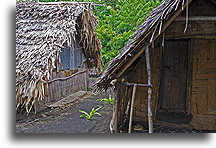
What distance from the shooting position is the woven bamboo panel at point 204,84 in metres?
3.79

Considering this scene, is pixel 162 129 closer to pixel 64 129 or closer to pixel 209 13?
pixel 64 129

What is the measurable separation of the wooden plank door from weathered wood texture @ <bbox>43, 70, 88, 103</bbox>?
2532 millimetres

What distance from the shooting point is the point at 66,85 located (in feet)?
20.7

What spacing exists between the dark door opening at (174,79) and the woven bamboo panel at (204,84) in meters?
0.43

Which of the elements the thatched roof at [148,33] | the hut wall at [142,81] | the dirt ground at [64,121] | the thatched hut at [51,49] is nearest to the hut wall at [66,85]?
the thatched hut at [51,49]

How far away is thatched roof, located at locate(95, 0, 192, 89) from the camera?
115 inches

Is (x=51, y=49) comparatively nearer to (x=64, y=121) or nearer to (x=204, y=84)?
(x=64, y=121)

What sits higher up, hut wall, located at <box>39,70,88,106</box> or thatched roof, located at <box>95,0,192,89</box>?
thatched roof, located at <box>95,0,192,89</box>

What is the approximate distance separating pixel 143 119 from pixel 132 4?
4.29 m

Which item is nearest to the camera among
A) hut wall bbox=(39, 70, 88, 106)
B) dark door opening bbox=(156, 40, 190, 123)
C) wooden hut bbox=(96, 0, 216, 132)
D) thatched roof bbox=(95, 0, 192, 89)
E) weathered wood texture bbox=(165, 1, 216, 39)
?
thatched roof bbox=(95, 0, 192, 89)

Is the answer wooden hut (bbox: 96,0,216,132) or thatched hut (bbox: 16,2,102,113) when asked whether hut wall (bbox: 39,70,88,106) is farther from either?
wooden hut (bbox: 96,0,216,132)

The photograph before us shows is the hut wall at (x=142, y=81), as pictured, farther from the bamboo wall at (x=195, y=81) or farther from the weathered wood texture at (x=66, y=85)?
the weathered wood texture at (x=66, y=85)

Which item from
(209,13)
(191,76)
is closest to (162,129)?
(191,76)

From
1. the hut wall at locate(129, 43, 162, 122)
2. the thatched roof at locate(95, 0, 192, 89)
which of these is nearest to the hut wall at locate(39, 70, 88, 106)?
the hut wall at locate(129, 43, 162, 122)
